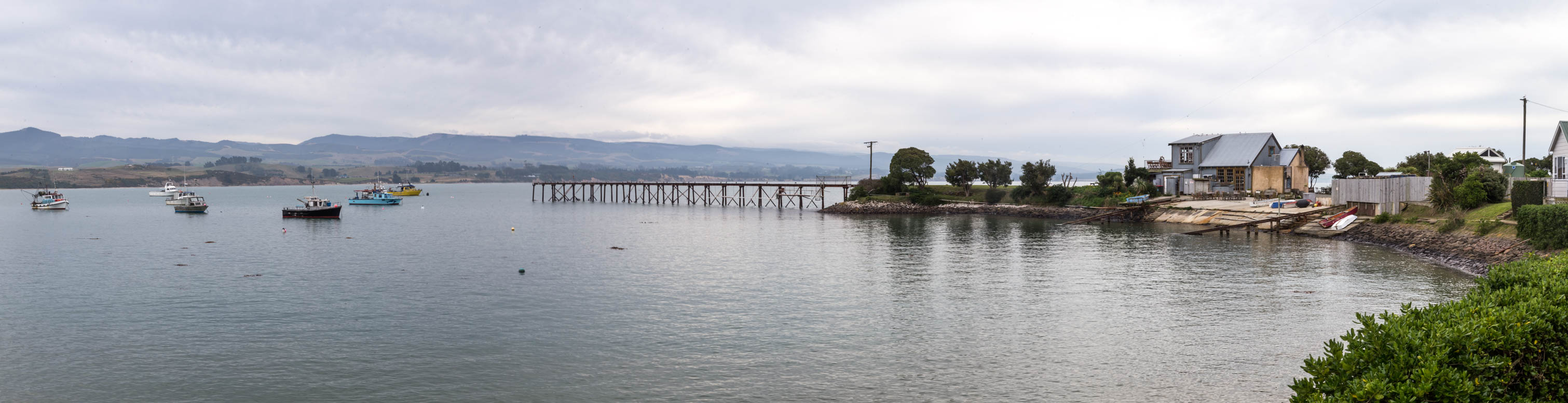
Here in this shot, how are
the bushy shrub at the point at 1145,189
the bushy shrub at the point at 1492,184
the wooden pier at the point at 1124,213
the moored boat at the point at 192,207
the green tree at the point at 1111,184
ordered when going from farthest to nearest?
the moored boat at the point at 192,207 → the green tree at the point at 1111,184 → the bushy shrub at the point at 1145,189 → the wooden pier at the point at 1124,213 → the bushy shrub at the point at 1492,184

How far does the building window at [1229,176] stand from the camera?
88.8m

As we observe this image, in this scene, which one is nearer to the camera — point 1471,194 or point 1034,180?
point 1471,194

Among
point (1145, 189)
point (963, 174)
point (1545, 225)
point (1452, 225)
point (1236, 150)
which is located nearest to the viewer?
point (1545, 225)

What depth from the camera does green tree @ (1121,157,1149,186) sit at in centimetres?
9712

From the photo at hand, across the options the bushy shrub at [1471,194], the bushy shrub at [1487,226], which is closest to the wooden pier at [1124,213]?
the bushy shrub at [1471,194]

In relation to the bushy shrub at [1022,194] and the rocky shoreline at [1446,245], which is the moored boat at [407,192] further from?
the rocky shoreline at [1446,245]

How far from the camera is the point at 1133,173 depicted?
98000mm

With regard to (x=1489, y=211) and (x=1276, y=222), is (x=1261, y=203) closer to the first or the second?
(x=1276, y=222)

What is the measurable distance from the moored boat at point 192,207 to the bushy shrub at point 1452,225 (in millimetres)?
137604

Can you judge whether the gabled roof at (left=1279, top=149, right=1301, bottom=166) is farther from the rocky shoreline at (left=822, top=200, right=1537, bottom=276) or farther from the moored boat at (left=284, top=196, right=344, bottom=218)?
the moored boat at (left=284, top=196, right=344, bottom=218)

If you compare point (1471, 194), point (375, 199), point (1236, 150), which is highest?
point (1236, 150)

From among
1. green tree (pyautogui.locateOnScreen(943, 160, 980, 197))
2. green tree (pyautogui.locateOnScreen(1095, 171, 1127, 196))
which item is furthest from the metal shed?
green tree (pyautogui.locateOnScreen(943, 160, 980, 197))

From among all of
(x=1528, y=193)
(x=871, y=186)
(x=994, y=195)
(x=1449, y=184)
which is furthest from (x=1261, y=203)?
(x=871, y=186)

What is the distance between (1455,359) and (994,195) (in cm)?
10127
